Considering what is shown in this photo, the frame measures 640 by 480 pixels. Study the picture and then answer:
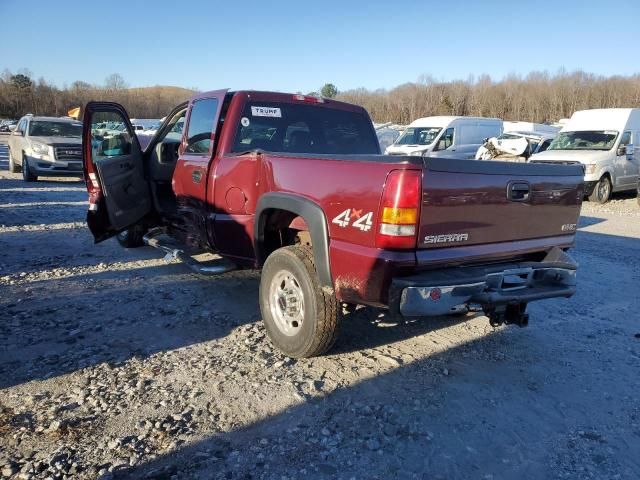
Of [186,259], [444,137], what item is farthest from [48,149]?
[444,137]

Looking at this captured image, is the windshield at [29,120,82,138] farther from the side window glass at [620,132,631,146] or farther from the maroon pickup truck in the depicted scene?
the side window glass at [620,132,631,146]

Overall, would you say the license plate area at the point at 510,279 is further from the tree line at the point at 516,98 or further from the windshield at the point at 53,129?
the tree line at the point at 516,98

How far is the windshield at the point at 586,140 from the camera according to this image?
14602 millimetres

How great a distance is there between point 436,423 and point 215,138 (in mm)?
3196

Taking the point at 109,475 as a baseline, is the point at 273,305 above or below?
above

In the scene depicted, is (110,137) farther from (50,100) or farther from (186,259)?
(50,100)

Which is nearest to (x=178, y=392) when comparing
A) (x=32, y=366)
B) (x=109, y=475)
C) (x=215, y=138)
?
(x=109, y=475)

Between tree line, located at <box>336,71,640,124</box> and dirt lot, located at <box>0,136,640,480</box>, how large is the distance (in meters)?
58.4

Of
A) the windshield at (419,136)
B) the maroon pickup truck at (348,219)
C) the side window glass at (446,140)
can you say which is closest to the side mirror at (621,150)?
the side window glass at (446,140)

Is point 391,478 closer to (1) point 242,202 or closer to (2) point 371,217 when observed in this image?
(2) point 371,217

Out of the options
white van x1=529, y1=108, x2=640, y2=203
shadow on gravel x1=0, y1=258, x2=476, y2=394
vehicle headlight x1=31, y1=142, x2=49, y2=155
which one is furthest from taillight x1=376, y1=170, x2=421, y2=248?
vehicle headlight x1=31, y1=142, x2=49, y2=155

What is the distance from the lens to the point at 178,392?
3340 mm

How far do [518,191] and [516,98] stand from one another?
67.1 m

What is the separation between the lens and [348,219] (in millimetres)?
3275
